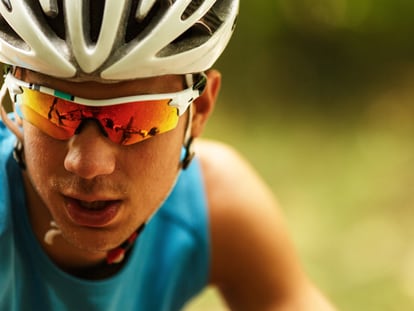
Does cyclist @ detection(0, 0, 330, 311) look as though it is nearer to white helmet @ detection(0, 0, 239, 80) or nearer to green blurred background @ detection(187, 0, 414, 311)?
white helmet @ detection(0, 0, 239, 80)

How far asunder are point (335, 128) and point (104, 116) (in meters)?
2.28

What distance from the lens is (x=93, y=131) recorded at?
Answer: 0.96 m

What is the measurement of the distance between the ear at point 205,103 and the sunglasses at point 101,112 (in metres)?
0.14

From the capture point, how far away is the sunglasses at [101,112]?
96 cm

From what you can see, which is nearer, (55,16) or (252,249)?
(55,16)

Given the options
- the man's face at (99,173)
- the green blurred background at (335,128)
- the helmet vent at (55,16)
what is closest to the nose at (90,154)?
the man's face at (99,173)

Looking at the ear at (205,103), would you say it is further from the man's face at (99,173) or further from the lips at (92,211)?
the lips at (92,211)

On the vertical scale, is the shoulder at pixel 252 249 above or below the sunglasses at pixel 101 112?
below

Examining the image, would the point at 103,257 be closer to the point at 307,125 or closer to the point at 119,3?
the point at 119,3

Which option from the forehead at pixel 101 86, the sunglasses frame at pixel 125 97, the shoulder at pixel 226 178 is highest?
the forehead at pixel 101 86

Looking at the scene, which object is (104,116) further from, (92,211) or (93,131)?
(92,211)

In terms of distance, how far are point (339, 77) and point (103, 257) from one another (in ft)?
8.12

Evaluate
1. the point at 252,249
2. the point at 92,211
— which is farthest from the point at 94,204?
the point at 252,249

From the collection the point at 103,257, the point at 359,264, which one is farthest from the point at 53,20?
the point at 359,264
